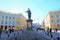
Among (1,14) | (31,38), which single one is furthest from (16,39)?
(1,14)

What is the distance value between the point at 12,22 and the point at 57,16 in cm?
2518

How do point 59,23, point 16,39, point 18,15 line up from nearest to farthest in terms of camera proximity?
point 16,39, point 59,23, point 18,15

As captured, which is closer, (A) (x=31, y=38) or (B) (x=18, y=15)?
(A) (x=31, y=38)

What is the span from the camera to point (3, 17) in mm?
66625

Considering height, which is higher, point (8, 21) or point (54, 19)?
point (54, 19)

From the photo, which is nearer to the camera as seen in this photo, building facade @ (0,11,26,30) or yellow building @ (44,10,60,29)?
yellow building @ (44,10,60,29)

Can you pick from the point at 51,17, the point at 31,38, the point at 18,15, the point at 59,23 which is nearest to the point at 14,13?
the point at 18,15

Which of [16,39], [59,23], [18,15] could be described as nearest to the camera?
[16,39]

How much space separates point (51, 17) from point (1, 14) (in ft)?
91.5

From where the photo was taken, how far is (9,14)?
222ft

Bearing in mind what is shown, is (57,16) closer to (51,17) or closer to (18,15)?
(51,17)

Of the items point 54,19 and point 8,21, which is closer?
point 54,19

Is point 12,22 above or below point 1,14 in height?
below

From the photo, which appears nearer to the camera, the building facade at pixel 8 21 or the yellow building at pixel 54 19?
the yellow building at pixel 54 19
